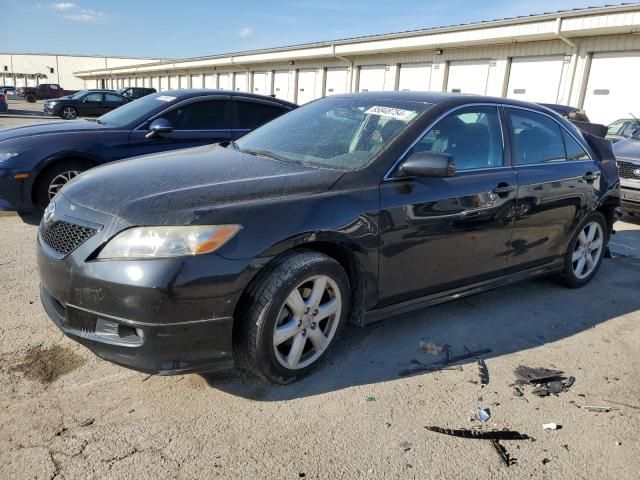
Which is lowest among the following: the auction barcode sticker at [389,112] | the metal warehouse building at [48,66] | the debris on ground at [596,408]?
the debris on ground at [596,408]

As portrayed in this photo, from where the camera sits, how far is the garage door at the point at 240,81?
34500mm

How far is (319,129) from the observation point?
3.70 metres

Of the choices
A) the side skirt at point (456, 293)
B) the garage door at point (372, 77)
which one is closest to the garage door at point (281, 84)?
the garage door at point (372, 77)

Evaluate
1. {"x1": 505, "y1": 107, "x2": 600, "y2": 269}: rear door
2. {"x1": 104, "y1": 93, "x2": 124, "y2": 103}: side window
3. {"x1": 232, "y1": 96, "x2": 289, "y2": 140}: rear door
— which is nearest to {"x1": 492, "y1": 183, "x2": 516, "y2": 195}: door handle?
{"x1": 505, "y1": 107, "x2": 600, "y2": 269}: rear door

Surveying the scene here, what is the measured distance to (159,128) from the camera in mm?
5836

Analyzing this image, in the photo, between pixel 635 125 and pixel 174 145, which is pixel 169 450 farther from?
pixel 635 125

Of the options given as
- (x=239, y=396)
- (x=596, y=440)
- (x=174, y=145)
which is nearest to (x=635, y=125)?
(x=174, y=145)

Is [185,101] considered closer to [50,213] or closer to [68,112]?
[50,213]

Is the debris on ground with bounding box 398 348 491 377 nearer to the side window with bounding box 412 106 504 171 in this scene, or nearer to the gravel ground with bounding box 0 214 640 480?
the gravel ground with bounding box 0 214 640 480

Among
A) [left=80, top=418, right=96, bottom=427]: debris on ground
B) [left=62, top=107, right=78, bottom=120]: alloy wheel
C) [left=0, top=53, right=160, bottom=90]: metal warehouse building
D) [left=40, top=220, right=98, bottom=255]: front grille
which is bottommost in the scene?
[left=80, top=418, right=96, bottom=427]: debris on ground

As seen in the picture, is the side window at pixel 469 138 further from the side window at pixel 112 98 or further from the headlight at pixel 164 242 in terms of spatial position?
the side window at pixel 112 98

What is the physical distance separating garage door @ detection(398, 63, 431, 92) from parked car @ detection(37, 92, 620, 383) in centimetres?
Result: 1745

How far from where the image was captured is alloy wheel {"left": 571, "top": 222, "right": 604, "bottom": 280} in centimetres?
472

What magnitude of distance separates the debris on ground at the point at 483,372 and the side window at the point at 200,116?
470cm
